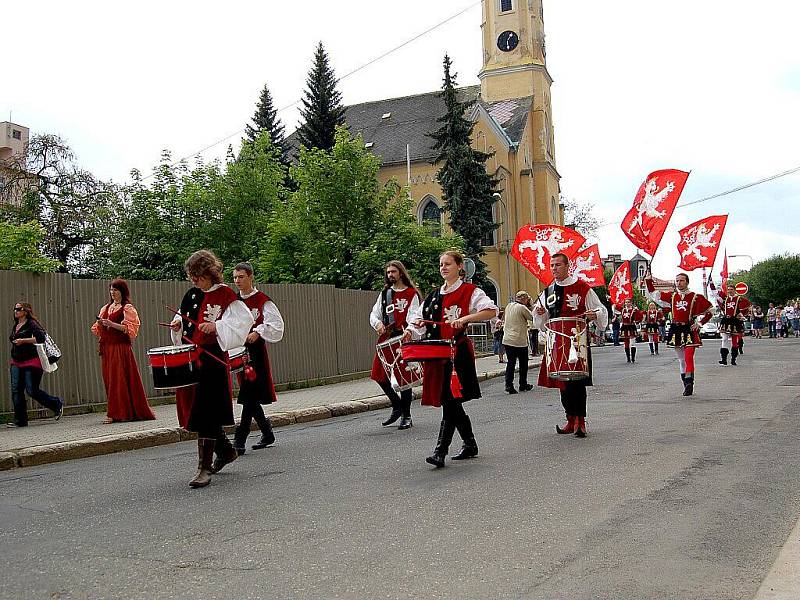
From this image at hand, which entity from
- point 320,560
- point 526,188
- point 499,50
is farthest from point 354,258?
point 499,50

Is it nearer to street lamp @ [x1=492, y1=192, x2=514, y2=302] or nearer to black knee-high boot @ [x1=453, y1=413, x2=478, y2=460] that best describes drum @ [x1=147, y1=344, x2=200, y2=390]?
black knee-high boot @ [x1=453, y1=413, x2=478, y2=460]

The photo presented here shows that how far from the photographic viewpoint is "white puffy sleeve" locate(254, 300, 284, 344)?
341 inches

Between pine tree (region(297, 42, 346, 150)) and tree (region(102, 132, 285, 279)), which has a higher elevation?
pine tree (region(297, 42, 346, 150))

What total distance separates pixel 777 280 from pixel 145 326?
83.4 meters

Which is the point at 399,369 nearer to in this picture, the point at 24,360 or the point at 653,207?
the point at 24,360

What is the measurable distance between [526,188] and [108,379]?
164ft

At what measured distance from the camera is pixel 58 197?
34.7 meters

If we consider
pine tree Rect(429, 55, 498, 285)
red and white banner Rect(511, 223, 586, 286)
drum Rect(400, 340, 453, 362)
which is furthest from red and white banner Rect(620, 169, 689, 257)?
pine tree Rect(429, 55, 498, 285)

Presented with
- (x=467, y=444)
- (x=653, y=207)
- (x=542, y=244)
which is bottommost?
(x=467, y=444)

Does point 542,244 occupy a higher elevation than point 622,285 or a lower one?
higher

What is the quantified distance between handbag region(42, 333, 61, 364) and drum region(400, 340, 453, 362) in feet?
21.0

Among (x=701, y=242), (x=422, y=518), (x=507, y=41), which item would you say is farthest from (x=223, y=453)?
(x=507, y=41)

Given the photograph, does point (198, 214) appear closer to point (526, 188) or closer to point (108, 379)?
point (108, 379)

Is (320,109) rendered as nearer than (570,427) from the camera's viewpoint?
No
